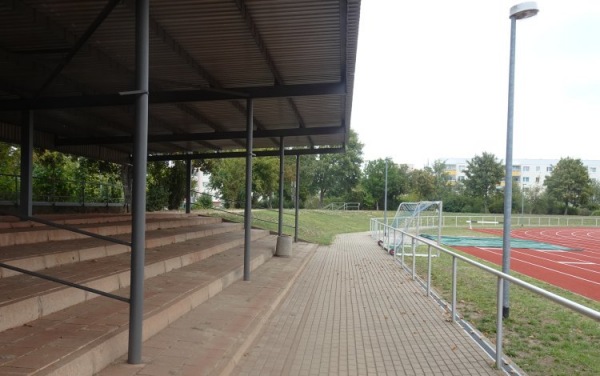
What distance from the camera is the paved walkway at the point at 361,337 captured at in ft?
Result: 16.5

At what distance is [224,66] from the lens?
830 centimetres

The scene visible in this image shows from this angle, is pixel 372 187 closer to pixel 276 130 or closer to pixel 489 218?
pixel 489 218

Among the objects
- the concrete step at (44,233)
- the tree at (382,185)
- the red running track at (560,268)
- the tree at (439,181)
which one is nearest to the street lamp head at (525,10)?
the red running track at (560,268)

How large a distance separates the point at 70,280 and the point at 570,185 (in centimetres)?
8682

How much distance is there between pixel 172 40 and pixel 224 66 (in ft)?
4.28

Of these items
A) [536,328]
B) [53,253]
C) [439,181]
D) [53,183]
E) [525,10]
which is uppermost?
[525,10]

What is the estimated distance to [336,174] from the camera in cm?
8262

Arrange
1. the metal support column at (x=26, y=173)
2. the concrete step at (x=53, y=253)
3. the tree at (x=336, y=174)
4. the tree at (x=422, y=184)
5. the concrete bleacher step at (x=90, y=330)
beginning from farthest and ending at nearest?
the tree at (x=336, y=174) < the tree at (x=422, y=184) < the metal support column at (x=26, y=173) < the concrete step at (x=53, y=253) < the concrete bleacher step at (x=90, y=330)

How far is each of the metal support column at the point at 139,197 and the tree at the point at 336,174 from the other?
76.4m

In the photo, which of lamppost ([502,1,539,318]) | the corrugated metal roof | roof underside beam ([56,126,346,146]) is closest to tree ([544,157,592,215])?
roof underside beam ([56,126,346,146])

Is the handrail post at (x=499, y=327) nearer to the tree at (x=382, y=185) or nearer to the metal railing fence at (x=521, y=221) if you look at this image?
the metal railing fence at (x=521, y=221)

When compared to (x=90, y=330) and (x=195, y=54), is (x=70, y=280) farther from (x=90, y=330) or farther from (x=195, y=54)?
(x=195, y=54)

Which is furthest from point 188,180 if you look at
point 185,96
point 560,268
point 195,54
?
point 560,268

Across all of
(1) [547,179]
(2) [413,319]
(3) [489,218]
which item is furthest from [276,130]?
(1) [547,179]
